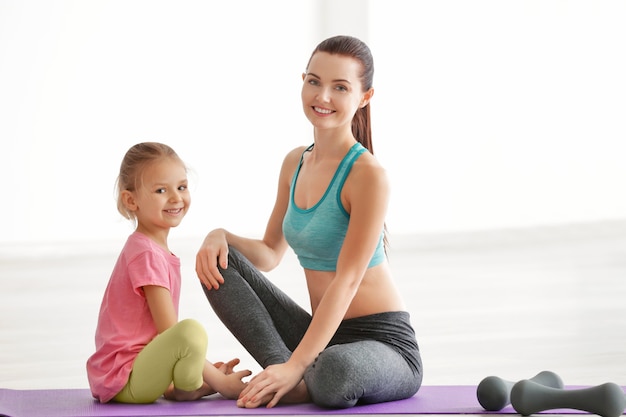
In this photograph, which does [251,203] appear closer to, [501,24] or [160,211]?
[501,24]

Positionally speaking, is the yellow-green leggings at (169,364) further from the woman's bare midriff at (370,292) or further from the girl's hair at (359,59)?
the girl's hair at (359,59)

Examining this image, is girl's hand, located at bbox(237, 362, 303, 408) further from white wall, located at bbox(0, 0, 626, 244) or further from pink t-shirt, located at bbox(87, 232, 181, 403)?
white wall, located at bbox(0, 0, 626, 244)

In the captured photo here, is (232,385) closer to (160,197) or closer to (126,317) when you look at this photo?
(126,317)

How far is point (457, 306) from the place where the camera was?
13.0 ft

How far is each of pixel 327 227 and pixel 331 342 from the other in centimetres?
26

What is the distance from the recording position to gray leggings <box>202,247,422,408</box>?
2.06 metres

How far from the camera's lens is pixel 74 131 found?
6.82 metres

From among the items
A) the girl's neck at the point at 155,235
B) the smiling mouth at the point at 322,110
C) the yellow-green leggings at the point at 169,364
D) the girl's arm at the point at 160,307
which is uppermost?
the smiling mouth at the point at 322,110

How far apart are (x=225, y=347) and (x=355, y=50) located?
1301 mm

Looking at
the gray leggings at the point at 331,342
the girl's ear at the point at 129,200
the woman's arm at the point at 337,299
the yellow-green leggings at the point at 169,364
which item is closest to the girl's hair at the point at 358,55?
the woman's arm at the point at 337,299

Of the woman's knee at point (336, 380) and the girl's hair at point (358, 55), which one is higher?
the girl's hair at point (358, 55)

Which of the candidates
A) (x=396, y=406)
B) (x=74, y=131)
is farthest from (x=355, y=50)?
(x=74, y=131)

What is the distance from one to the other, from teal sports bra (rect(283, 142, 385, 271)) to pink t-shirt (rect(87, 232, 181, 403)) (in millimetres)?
296

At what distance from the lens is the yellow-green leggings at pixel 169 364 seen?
2064mm
